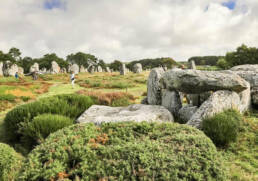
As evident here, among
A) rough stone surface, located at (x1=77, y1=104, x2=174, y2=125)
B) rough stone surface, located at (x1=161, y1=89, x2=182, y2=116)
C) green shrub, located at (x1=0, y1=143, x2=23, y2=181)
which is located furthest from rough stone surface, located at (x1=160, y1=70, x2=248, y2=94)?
green shrub, located at (x1=0, y1=143, x2=23, y2=181)

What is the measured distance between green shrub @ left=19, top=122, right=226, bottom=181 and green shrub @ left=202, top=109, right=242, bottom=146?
255 centimetres

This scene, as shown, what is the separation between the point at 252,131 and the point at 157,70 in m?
5.87

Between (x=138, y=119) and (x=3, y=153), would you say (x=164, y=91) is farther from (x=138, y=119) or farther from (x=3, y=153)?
(x=3, y=153)

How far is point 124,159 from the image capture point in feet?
10.3

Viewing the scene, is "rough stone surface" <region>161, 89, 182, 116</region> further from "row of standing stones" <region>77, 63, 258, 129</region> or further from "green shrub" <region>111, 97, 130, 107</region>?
"green shrub" <region>111, 97, 130, 107</region>

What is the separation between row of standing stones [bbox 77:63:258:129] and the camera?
698cm

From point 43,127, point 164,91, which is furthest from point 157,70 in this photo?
point 43,127

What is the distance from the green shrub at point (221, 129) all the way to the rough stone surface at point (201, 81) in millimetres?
2127

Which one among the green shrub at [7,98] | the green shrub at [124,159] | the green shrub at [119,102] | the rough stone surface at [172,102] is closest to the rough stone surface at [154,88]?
the rough stone surface at [172,102]

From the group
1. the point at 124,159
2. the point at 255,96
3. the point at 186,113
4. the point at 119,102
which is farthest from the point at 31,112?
the point at 255,96

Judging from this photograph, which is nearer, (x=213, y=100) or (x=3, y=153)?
(x=3, y=153)

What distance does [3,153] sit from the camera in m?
4.45

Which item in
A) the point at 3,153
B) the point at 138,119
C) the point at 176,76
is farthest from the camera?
the point at 176,76

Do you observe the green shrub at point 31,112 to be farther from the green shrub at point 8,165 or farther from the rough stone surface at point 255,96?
the rough stone surface at point 255,96
